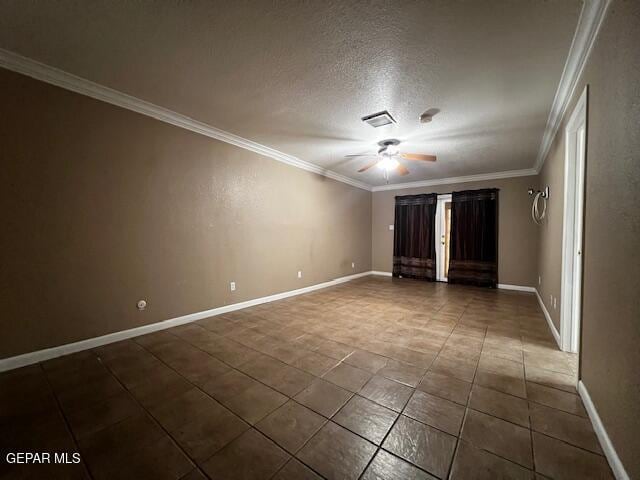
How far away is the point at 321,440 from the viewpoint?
1.39 meters

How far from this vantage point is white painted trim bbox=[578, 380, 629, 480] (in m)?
1.14

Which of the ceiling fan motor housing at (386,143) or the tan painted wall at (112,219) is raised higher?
the ceiling fan motor housing at (386,143)

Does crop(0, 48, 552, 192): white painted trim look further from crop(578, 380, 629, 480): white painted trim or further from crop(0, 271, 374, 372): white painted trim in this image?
crop(578, 380, 629, 480): white painted trim

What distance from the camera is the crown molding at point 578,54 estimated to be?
151 cm

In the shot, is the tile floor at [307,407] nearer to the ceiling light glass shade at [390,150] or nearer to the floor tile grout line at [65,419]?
the floor tile grout line at [65,419]

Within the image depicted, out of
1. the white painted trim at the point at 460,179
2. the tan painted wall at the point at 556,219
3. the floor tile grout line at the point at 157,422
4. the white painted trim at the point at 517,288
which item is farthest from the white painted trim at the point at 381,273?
the floor tile grout line at the point at 157,422

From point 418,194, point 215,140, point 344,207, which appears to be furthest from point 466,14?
point 418,194

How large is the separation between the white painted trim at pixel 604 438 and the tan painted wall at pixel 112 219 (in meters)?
3.67

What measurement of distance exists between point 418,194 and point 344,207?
1999 mm

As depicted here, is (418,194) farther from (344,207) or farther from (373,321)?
(373,321)

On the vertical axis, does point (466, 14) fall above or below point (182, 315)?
above

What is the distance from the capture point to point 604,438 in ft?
4.31

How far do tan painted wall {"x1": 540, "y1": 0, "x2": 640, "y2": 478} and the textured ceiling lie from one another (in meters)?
0.49

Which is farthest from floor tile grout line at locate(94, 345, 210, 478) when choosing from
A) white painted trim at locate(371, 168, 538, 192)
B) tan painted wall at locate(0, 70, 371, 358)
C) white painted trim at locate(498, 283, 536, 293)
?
white painted trim at locate(371, 168, 538, 192)
